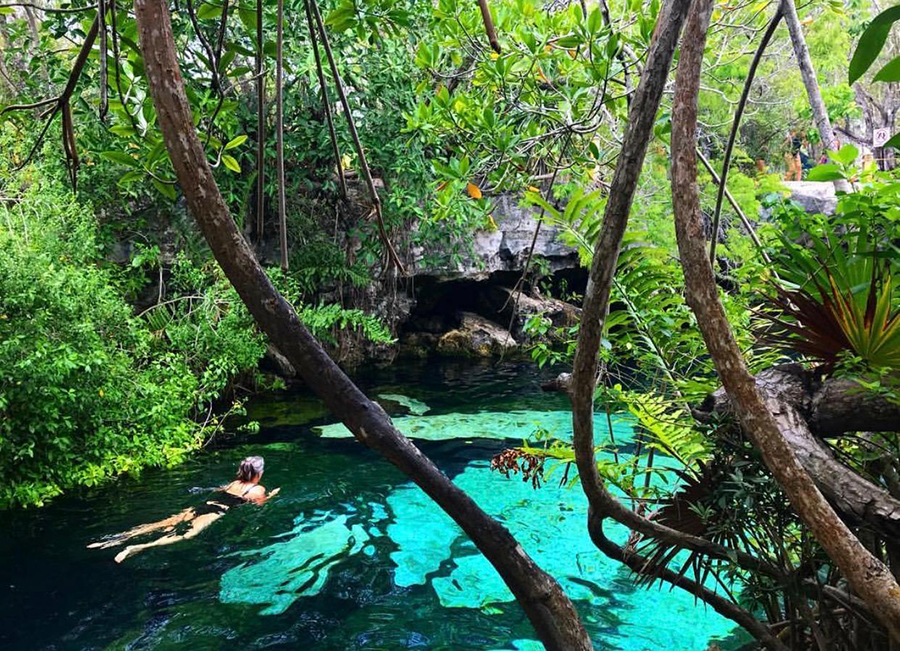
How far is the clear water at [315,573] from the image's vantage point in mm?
3463

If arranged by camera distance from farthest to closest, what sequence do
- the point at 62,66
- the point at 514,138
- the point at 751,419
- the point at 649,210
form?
the point at 649,210 → the point at 62,66 → the point at 514,138 → the point at 751,419

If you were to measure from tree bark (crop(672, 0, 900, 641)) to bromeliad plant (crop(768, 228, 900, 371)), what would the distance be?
507 millimetres

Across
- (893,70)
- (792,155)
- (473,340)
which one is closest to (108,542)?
(893,70)

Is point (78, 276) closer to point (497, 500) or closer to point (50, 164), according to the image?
point (50, 164)

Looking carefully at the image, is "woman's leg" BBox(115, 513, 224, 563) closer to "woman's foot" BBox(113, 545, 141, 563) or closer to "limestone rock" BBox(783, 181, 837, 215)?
"woman's foot" BBox(113, 545, 141, 563)

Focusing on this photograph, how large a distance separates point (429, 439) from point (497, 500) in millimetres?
1884

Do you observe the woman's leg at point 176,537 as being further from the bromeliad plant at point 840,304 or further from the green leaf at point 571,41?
the bromeliad plant at point 840,304

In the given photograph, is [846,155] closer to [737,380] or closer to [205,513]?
[737,380]

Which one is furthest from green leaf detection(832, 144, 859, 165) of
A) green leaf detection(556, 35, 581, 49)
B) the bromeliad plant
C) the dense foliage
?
green leaf detection(556, 35, 581, 49)

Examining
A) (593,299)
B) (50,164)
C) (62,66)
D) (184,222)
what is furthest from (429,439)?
(593,299)

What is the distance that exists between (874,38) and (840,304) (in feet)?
3.72

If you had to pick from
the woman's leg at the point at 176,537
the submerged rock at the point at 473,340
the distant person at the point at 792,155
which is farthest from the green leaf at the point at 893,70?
the distant person at the point at 792,155

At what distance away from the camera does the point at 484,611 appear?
375 cm

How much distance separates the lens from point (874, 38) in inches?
22.3
